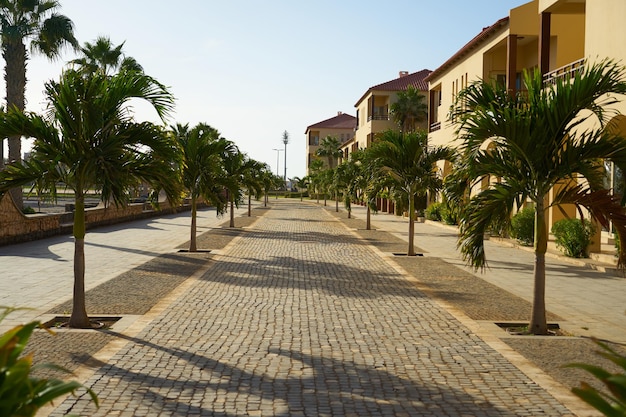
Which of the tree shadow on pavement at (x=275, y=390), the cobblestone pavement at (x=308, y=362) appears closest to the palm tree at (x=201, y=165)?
the cobblestone pavement at (x=308, y=362)

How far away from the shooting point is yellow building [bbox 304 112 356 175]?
110 meters

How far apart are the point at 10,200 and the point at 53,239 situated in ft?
9.12

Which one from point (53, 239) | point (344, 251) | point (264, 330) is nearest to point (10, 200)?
point (53, 239)

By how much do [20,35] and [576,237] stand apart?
24.4 metres

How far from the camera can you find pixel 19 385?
3.05 meters

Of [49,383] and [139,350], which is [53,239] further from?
[49,383]

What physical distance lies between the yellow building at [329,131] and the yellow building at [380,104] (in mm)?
48539

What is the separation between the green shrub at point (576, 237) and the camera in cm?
1784

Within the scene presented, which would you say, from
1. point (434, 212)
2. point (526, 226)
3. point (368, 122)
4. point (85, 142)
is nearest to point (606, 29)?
point (526, 226)

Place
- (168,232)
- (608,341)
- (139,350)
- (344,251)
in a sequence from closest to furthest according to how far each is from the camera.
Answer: (139,350) < (608,341) < (344,251) < (168,232)

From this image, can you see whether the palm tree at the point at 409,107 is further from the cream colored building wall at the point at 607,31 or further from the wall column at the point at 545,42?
the cream colored building wall at the point at 607,31

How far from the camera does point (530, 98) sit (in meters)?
9.27

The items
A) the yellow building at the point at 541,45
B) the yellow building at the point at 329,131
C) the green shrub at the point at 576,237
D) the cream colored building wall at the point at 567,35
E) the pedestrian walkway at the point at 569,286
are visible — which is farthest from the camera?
the yellow building at the point at 329,131

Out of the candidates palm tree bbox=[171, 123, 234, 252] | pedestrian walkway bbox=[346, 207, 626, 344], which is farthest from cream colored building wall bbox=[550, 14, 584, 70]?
palm tree bbox=[171, 123, 234, 252]
